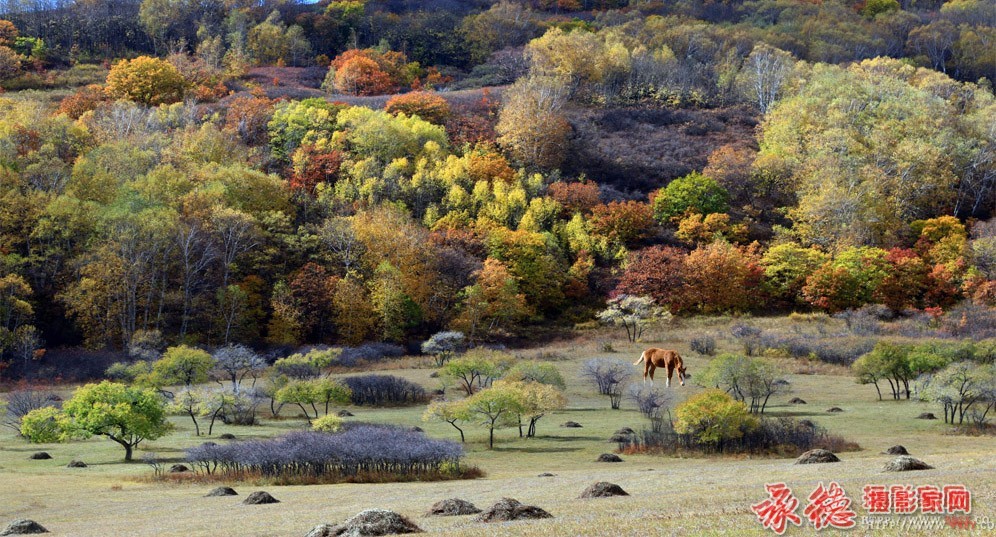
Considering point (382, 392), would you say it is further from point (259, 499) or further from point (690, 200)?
point (690, 200)

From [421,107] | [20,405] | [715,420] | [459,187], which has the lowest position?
[20,405]

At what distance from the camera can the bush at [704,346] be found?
6950 cm

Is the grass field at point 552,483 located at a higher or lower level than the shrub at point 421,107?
lower

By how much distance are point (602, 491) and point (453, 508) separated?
425cm

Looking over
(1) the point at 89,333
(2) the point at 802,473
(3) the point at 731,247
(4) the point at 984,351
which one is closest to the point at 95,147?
(1) the point at 89,333

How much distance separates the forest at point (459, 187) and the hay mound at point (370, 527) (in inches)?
2057

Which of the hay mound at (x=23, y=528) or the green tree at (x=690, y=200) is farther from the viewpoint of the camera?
the green tree at (x=690, y=200)

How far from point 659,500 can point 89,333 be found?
210 ft

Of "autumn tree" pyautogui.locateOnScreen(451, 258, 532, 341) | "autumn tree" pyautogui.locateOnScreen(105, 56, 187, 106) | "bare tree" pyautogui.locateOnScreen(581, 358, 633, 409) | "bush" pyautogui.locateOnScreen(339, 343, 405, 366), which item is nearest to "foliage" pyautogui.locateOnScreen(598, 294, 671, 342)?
"autumn tree" pyautogui.locateOnScreen(451, 258, 532, 341)

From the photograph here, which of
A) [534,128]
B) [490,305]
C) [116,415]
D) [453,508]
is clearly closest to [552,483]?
[453,508]

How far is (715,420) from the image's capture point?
139 ft

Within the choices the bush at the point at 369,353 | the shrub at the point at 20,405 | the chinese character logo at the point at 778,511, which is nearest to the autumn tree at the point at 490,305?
the bush at the point at 369,353

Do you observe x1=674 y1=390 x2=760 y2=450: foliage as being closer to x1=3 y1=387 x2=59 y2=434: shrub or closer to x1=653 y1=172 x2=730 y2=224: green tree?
x1=3 y1=387 x2=59 y2=434: shrub

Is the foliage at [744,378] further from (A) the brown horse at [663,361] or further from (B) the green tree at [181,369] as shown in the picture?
(B) the green tree at [181,369]
